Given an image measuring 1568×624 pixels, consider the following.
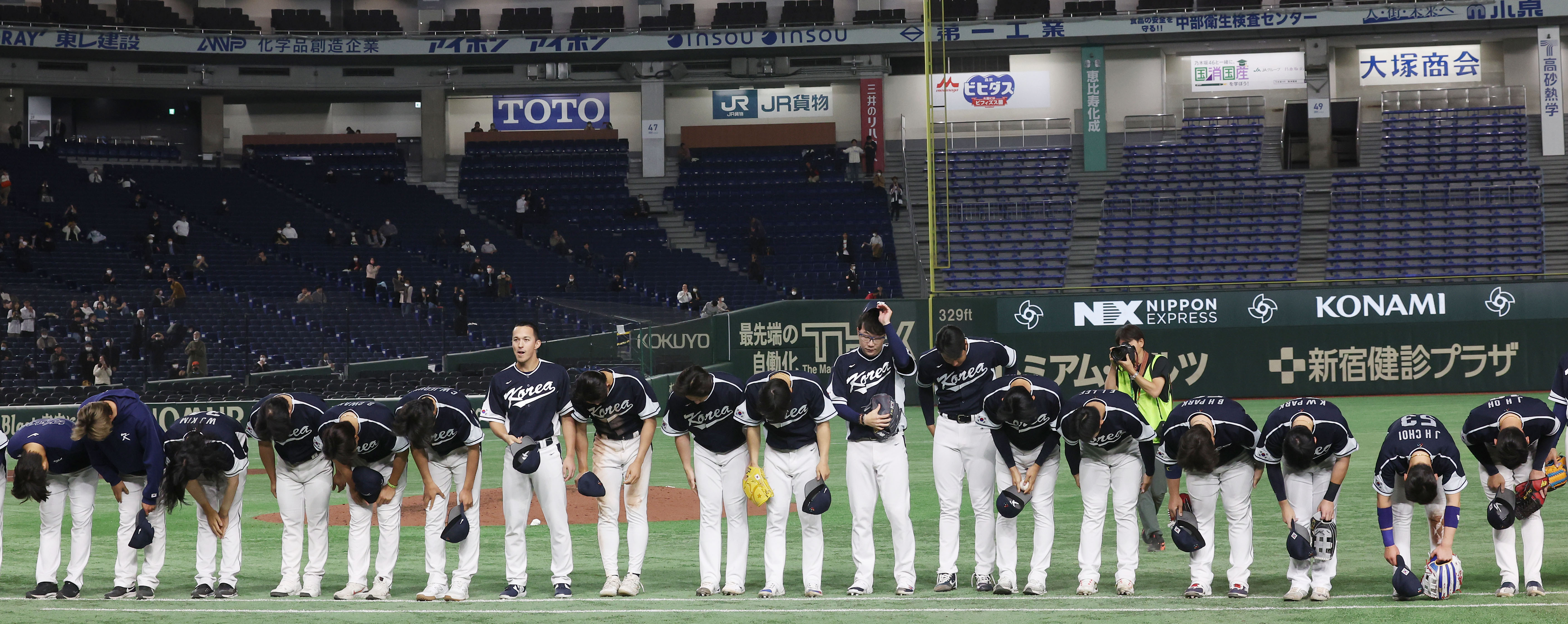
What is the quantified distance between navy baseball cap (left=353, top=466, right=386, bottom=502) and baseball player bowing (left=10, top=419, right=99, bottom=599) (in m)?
1.85

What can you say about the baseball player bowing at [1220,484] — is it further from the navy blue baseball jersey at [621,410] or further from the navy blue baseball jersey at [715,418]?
the navy blue baseball jersey at [621,410]

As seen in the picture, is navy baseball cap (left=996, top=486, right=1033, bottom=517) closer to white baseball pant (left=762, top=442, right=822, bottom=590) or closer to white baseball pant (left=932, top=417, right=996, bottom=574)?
white baseball pant (left=932, top=417, right=996, bottom=574)

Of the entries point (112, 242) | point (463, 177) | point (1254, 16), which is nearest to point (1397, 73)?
point (1254, 16)

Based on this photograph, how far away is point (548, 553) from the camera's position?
10750mm

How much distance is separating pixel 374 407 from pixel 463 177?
1266 inches

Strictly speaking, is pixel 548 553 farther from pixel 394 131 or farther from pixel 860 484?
pixel 394 131

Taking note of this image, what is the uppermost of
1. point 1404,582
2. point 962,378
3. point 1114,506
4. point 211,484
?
point 962,378

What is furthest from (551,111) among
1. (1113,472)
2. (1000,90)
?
(1113,472)

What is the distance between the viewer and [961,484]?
8.65 meters

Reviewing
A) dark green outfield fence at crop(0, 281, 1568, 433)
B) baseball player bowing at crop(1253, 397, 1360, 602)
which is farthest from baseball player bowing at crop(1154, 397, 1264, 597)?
dark green outfield fence at crop(0, 281, 1568, 433)

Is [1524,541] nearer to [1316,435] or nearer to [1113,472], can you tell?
[1316,435]

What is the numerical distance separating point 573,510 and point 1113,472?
6221mm

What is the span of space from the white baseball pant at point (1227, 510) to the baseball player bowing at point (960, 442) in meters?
1.21

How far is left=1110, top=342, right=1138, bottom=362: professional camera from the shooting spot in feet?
32.8
